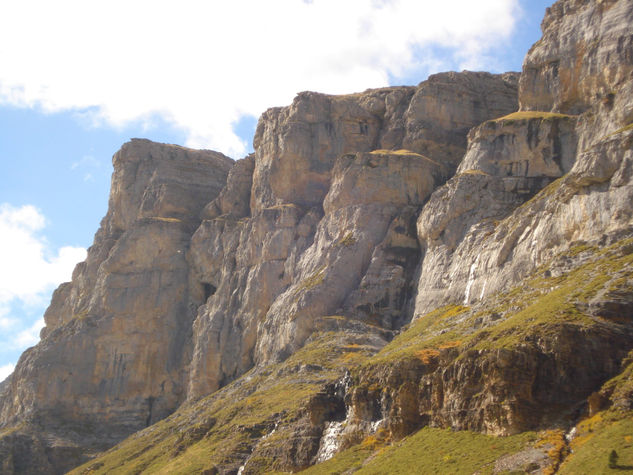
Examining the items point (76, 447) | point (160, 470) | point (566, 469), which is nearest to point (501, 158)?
point (160, 470)

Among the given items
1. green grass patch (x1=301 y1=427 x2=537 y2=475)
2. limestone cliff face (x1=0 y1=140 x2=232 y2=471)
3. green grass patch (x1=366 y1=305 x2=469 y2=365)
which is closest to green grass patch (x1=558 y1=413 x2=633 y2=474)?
green grass patch (x1=301 y1=427 x2=537 y2=475)

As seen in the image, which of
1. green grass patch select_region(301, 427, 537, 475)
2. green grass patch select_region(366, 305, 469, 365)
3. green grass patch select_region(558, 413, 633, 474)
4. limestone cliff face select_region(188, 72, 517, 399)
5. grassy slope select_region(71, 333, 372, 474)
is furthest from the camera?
limestone cliff face select_region(188, 72, 517, 399)

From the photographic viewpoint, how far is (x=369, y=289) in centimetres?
11262

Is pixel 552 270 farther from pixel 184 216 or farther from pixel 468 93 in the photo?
pixel 184 216

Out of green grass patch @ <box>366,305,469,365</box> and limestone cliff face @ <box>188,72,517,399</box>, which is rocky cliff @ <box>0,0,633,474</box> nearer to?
limestone cliff face @ <box>188,72,517,399</box>

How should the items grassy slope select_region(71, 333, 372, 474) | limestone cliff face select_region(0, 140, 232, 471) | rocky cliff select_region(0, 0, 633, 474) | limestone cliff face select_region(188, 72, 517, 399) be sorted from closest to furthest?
rocky cliff select_region(0, 0, 633, 474), grassy slope select_region(71, 333, 372, 474), limestone cliff face select_region(188, 72, 517, 399), limestone cliff face select_region(0, 140, 232, 471)

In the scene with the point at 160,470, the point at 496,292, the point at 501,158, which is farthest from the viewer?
the point at 501,158

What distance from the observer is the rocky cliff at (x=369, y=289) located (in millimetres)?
61219

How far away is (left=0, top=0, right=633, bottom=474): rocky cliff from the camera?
2410 inches

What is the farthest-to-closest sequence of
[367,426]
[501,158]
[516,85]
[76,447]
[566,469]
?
[516,85], [76,447], [501,158], [367,426], [566,469]

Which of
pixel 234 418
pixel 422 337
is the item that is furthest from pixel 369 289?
pixel 234 418

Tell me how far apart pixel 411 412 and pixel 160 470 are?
39.3 metres

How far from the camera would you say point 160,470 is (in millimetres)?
96188

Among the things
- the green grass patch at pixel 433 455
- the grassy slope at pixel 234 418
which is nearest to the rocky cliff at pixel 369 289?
the green grass patch at pixel 433 455
